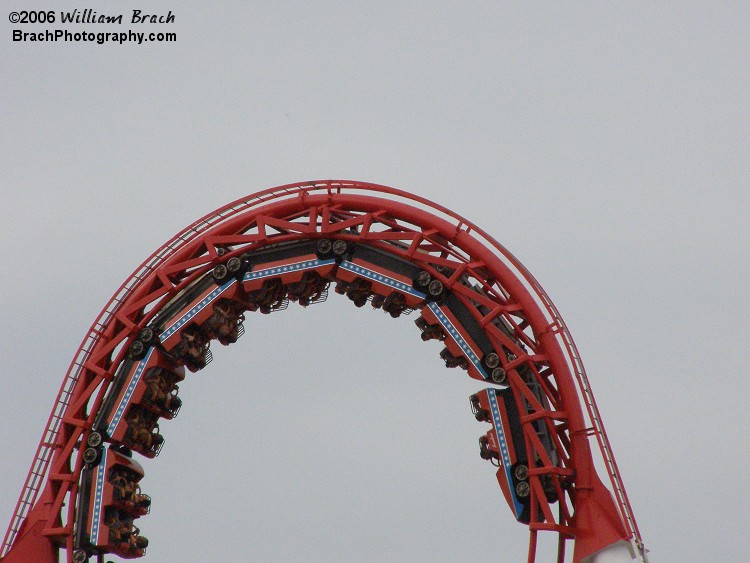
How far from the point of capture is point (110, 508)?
31.5m

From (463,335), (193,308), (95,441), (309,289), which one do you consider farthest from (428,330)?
(95,441)

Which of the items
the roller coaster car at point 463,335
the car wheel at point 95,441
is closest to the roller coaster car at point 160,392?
the car wheel at point 95,441

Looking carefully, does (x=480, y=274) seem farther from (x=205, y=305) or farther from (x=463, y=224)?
(x=205, y=305)

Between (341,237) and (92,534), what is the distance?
26.4 ft

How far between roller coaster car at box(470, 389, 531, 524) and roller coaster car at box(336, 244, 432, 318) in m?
2.45

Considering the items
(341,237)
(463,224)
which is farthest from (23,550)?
(463,224)

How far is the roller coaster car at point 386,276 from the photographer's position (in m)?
30.8

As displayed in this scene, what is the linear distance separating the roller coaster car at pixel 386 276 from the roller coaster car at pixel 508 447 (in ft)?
8.03

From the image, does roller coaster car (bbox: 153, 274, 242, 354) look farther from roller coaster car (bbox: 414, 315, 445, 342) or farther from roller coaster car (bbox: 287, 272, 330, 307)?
roller coaster car (bbox: 414, 315, 445, 342)

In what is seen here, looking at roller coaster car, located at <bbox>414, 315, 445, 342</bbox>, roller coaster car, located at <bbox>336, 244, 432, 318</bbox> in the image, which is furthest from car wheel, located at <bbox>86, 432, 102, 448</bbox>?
roller coaster car, located at <bbox>414, 315, 445, 342</bbox>

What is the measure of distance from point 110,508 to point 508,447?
8.48 metres

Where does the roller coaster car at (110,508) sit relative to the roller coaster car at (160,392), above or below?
below

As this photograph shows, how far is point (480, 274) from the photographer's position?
3106 centimetres

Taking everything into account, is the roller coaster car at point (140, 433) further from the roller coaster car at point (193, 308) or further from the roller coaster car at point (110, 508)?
the roller coaster car at point (193, 308)
